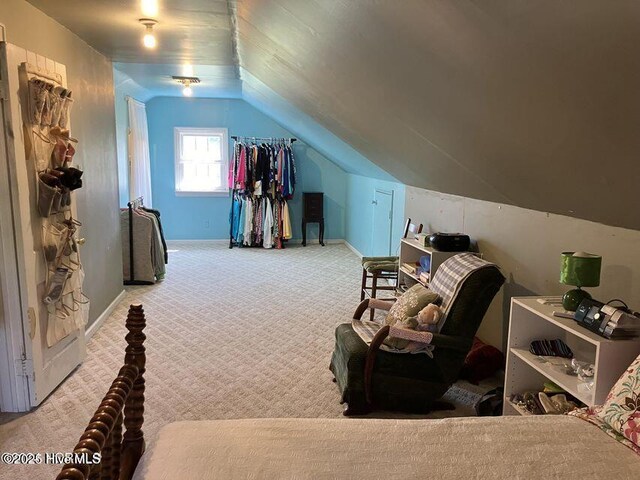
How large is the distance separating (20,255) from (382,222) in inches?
169

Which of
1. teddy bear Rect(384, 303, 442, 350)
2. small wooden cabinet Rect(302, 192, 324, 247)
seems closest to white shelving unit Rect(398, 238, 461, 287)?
teddy bear Rect(384, 303, 442, 350)

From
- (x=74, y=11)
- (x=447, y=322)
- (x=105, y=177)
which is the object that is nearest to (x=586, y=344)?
(x=447, y=322)

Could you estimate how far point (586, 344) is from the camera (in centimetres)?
242

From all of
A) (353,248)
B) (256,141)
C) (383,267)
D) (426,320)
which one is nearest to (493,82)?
(426,320)

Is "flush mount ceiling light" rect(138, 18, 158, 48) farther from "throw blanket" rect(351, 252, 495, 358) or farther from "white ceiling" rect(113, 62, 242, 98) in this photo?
"throw blanket" rect(351, 252, 495, 358)

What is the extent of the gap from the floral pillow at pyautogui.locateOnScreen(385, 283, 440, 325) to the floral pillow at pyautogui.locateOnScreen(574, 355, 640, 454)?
134 centimetres

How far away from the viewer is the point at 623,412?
1611 mm

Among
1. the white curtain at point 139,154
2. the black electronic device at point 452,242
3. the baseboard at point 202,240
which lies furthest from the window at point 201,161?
the black electronic device at point 452,242

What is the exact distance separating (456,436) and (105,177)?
3.79m

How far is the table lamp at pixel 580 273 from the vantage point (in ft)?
6.94

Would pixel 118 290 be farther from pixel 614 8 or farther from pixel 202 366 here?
pixel 614 8

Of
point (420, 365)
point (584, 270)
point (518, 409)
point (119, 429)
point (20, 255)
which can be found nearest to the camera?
point (119, 429)

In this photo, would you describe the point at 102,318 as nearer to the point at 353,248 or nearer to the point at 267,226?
the point at 267,226

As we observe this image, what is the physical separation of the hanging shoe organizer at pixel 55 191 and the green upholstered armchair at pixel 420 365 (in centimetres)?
173
